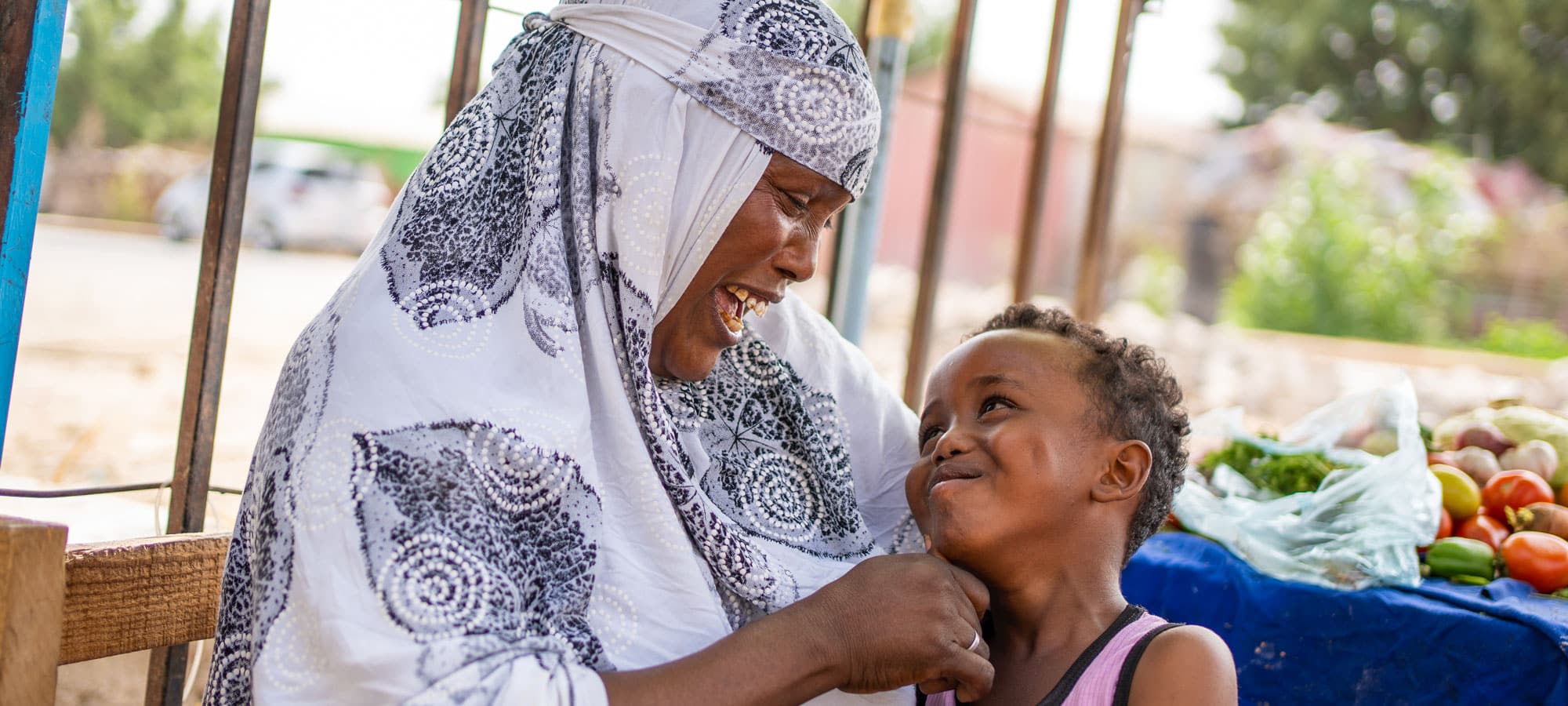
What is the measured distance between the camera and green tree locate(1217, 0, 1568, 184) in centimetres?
2170

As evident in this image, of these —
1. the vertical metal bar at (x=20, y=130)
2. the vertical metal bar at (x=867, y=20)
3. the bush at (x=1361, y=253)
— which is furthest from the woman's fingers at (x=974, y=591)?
the bush at (x=1361, y=253)

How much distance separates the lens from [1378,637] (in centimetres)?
268

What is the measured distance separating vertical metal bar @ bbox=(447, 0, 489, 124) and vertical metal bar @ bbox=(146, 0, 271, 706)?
19.7 inches

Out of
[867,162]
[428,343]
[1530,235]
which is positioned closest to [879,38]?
[867,162]

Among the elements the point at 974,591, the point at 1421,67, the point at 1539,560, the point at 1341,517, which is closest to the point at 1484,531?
the point at 1539,560

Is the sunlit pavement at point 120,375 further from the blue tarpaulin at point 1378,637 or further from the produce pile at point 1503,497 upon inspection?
the produce pile at point 1503,497

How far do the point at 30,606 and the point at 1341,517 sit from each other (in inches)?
111

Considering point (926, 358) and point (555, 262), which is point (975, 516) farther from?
point (926, 358)

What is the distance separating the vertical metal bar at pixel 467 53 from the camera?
2881 millimetres

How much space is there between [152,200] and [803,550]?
78.1 ft

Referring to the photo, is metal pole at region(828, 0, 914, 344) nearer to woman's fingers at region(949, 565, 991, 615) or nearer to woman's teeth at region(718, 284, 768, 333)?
woman's teeth at region(718, 284, 768, 333)

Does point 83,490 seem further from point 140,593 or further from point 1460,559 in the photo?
point 1460,559

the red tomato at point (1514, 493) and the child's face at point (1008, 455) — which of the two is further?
the red tomato at point (1514, 493)

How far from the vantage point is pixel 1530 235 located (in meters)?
20.2
